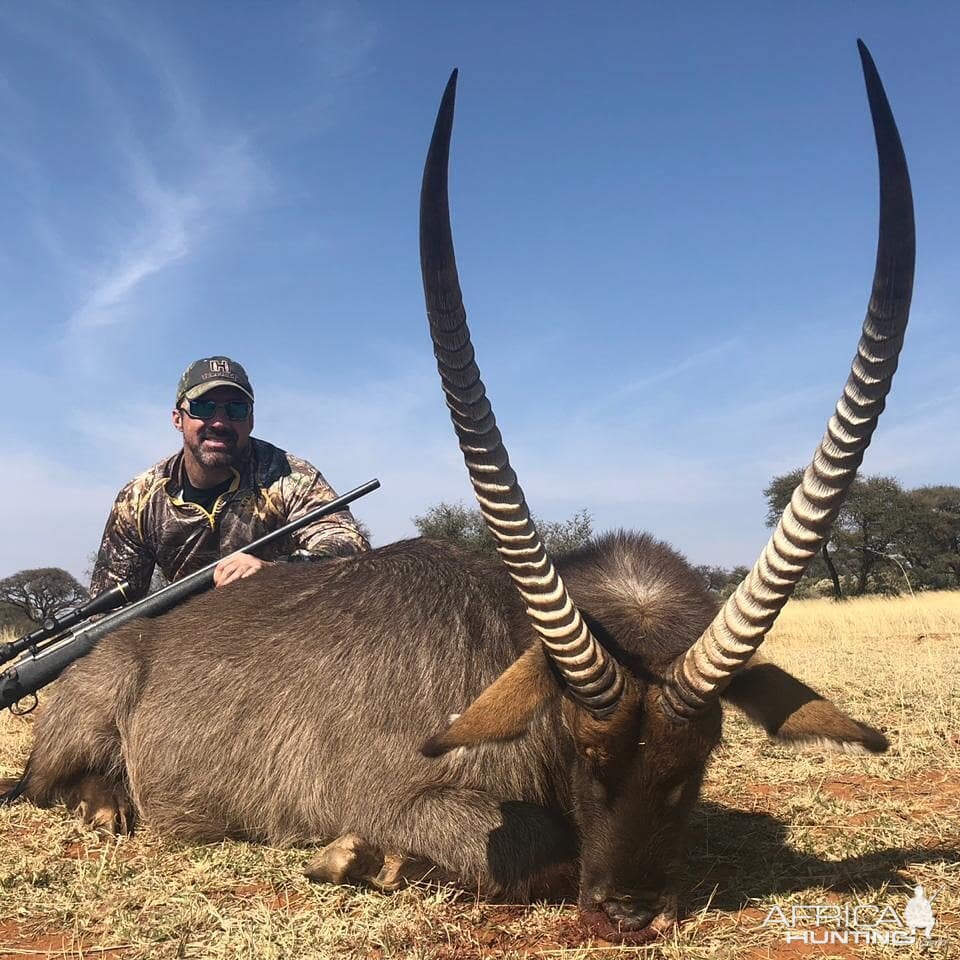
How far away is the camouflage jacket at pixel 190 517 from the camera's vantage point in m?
6.19

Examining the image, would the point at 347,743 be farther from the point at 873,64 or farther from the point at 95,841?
the point at 873,64

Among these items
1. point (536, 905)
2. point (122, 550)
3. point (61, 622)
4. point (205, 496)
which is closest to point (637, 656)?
point (536, 905)

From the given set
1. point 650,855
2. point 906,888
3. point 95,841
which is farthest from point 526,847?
point 95,841

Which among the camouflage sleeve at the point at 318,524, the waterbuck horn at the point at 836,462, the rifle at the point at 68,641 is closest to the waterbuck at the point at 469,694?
the waterbuck horn at the point at 836,462

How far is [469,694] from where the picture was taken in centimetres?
337

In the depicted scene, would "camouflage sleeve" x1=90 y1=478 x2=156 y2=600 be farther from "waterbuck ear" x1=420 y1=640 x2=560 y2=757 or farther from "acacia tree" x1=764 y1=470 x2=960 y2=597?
"acacia tree" x1=764 y1=470 x2=960 y2=597

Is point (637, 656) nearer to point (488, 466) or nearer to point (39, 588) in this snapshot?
point (488, 466)

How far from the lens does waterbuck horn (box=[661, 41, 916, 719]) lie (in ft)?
7.02

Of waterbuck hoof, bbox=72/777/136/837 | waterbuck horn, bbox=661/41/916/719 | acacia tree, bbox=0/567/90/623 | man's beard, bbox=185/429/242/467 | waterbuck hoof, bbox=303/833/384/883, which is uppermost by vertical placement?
acacia tree, bbox=0/567/90/623

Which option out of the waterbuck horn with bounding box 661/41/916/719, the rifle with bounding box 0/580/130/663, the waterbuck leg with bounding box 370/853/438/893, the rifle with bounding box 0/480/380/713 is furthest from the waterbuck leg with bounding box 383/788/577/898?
the rifle with bounding box 0/580/130/663

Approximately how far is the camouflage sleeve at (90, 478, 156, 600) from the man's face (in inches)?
23.6

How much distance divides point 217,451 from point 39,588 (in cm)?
3009

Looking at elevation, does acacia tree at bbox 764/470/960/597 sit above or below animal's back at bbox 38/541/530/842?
above

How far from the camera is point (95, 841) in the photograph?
3.84 metres
